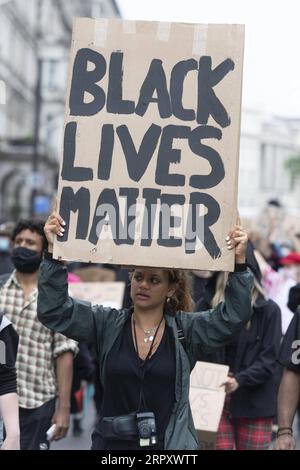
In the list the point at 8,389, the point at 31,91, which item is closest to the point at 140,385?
the point at 8,389

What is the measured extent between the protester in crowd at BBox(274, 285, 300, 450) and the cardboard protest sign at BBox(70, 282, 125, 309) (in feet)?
12.4

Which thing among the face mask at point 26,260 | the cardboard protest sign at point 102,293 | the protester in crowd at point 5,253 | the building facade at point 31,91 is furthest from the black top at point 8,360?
the building facade at point 31,91

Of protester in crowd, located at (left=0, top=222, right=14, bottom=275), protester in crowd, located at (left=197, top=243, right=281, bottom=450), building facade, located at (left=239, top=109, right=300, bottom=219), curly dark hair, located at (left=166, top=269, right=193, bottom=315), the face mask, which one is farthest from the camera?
building facade, located at (left=239, top=109, right=300, bottom=219)

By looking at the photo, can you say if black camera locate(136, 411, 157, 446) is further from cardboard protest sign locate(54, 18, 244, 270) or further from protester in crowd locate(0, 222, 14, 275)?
protester in crowd locate(0, 222, 14, 275)

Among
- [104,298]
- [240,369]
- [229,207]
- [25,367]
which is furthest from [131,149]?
[104,298]

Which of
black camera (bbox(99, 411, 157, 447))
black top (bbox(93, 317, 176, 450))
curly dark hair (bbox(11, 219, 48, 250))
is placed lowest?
black camera (bbox(99, 411, 157, 447))

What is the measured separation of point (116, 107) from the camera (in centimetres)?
453

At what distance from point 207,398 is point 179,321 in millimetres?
1600

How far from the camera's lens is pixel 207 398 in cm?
611

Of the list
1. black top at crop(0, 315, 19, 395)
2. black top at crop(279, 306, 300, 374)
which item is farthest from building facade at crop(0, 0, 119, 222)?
black top at crop(0, 315, 19, 395)

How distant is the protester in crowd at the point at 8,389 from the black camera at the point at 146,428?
497 millimetres

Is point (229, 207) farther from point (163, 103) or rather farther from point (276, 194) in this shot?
point (276, 194)

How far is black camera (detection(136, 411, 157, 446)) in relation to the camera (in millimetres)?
4367

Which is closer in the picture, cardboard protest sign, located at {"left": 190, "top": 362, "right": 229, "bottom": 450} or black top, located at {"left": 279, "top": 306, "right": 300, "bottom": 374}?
black top, located at {"left": 279, "top": 306, "right": 300, "bottom": 374}
